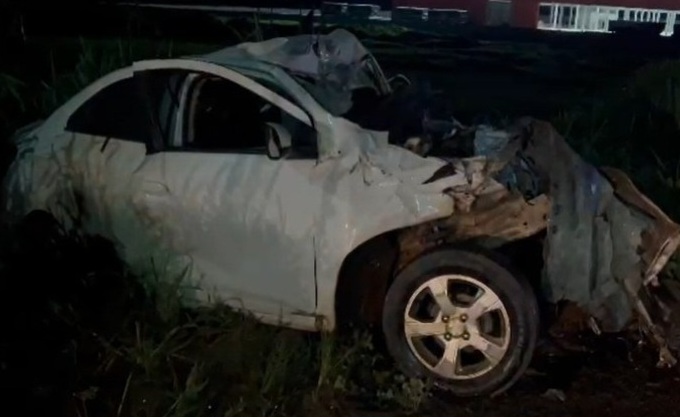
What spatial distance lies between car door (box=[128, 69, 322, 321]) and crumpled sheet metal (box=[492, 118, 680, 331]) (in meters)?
1.09

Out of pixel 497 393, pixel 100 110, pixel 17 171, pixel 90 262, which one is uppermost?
pixel 100 110

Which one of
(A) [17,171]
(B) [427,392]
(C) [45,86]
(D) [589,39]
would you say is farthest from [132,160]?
(D) [589,39]

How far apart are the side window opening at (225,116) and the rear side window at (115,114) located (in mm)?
262

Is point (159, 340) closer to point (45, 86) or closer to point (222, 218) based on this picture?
point (222, 218)

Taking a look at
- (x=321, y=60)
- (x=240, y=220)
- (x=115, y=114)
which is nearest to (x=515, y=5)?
(x=321, y=60)

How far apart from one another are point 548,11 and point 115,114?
14.0 ft

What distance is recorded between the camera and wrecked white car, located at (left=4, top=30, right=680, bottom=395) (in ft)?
16.3

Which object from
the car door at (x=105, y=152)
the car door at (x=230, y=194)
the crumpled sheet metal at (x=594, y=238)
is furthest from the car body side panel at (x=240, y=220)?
the crumpled sheet metal at (x=594, y=238)

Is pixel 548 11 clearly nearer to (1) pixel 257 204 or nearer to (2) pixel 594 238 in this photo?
(2) pixel 594 238

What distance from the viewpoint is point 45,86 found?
8773 millimetres

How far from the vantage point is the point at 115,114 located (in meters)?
5.59

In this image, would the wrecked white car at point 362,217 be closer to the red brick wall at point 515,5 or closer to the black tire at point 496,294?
the black tire at point 496,294

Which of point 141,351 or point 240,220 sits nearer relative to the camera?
point 141,351

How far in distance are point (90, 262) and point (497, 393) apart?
2248 mm
